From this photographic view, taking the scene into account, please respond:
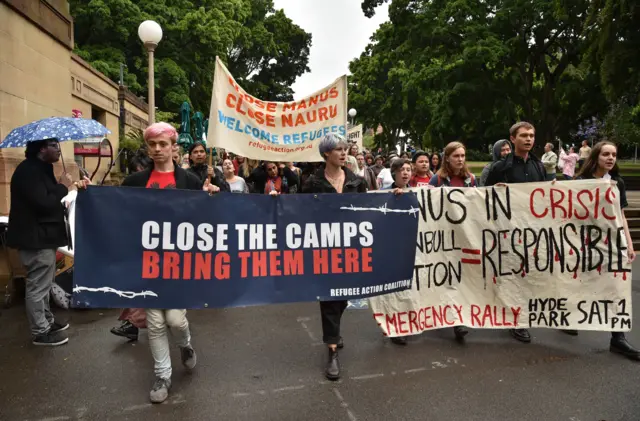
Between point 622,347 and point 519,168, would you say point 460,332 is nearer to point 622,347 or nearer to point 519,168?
point 622,347

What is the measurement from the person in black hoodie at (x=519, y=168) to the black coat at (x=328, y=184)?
4.62 feet

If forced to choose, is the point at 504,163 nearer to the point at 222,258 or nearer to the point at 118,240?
the point at 222,258

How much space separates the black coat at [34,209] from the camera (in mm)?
4164

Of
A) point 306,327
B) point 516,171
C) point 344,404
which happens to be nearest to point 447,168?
point 516,171

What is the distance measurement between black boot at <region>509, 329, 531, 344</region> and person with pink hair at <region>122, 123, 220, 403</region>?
9.45ft

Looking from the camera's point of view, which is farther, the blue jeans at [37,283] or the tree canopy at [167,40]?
the tree canopy at [167,40]

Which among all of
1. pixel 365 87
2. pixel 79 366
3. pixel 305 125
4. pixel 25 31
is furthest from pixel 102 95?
pixel 365 87

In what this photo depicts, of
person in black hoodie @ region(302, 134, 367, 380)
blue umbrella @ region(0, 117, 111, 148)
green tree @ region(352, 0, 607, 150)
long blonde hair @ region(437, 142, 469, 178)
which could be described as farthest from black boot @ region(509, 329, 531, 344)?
green tree @ region(352, 0, 607, 150)

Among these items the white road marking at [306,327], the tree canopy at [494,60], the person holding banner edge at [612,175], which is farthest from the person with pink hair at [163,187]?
the tree canopy at [494,60]

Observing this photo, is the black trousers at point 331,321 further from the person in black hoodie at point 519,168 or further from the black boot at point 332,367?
the person in black hoodie at point 519,168

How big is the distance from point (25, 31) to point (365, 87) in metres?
32.8

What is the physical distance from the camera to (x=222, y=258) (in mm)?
3510

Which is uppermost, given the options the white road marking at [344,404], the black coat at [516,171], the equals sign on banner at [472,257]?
the black coat at [516,171]

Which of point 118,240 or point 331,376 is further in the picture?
point 331,376
